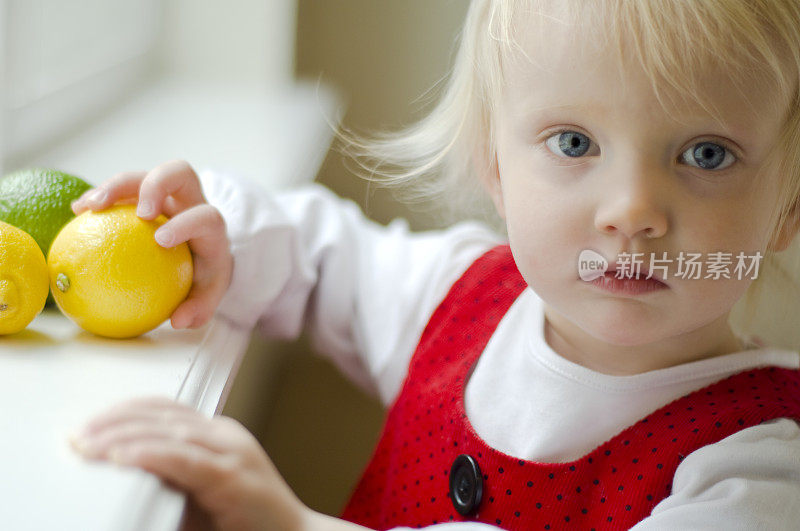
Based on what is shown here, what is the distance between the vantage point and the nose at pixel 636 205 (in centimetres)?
70

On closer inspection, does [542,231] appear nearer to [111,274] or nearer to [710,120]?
[710,120]

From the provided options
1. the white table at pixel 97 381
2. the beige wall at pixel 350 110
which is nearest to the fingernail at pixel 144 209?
the white table at pixel 97 381

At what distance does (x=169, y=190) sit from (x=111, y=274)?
14 cm

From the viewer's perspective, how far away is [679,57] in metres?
0.69

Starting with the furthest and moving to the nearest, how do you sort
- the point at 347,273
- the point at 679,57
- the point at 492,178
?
the point at 347,273
the point at 492,178
the point at 679,57

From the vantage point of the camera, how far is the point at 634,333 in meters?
0.78

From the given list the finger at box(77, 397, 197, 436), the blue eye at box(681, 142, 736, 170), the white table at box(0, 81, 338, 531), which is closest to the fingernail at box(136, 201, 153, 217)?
the white table at box(0, 81, 338, 531)

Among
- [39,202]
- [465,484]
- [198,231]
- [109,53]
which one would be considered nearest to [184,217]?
[198,231]

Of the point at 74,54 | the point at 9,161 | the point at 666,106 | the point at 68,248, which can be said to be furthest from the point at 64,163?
the point at 666,106

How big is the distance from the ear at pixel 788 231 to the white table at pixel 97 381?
1.70 ft

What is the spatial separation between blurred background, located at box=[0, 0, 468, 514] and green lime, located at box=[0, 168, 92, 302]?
18.2 inches

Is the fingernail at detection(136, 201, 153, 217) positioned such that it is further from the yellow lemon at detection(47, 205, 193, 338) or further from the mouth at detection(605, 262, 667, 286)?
the mouth at detection(605, 262, 667, 286)

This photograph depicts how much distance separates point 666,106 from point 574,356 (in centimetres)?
31

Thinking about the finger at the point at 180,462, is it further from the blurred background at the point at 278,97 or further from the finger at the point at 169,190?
the blurred background at the point at 278,97
